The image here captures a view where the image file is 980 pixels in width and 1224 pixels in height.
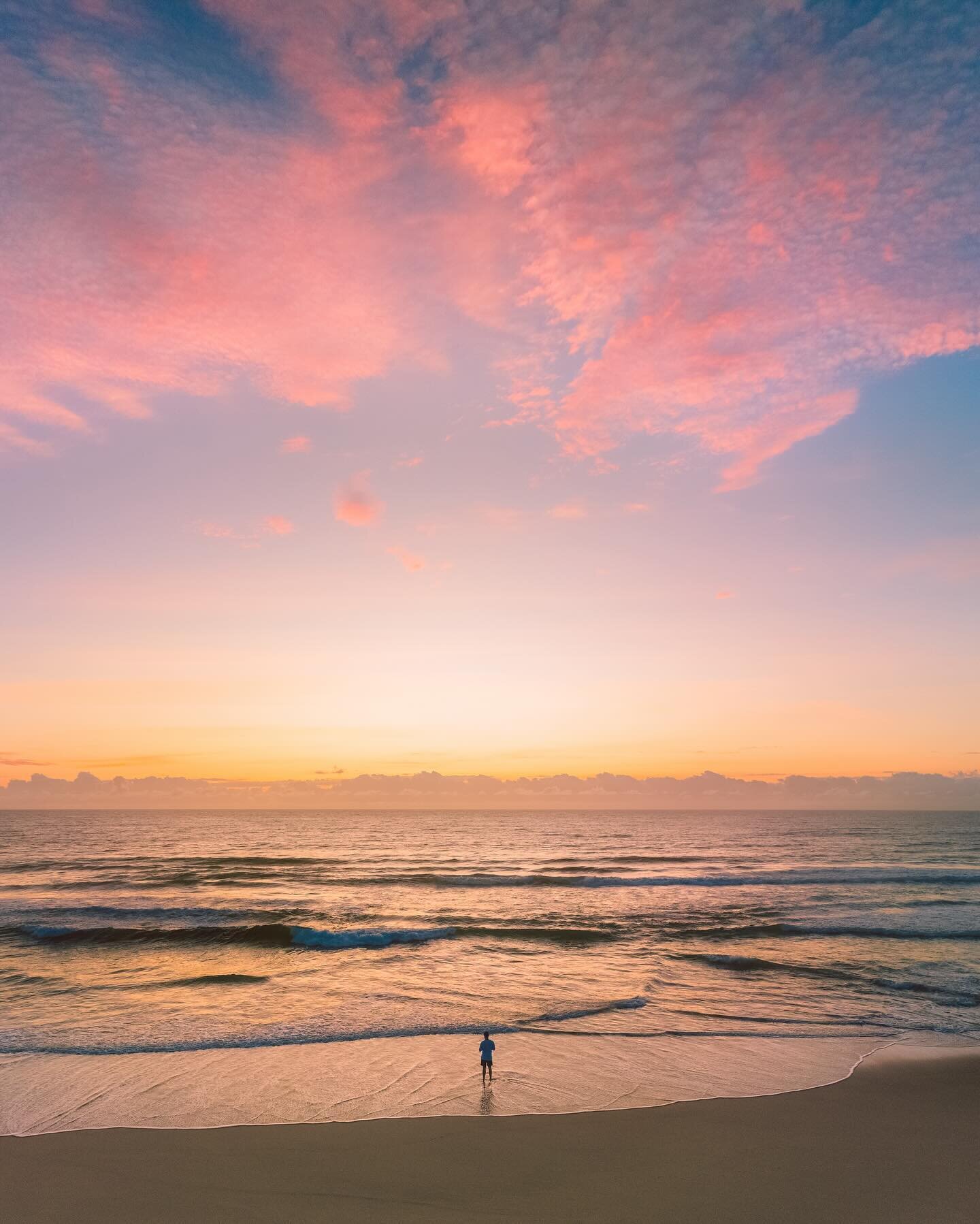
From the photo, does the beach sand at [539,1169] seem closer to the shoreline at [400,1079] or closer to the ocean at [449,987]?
the shoreline at [400,1079]

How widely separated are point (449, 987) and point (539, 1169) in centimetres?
1434

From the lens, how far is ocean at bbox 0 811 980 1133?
15.2m

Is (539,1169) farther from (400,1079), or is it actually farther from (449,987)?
(449,987)

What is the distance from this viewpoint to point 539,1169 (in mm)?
11484

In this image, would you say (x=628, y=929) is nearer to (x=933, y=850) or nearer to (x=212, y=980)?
(x=212, y=980)

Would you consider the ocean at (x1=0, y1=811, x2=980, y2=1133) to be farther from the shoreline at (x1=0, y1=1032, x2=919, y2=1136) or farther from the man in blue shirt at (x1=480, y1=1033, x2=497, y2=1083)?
the man in blue shirt at (x1=480, y1=1033, x2=497, y2=1083)

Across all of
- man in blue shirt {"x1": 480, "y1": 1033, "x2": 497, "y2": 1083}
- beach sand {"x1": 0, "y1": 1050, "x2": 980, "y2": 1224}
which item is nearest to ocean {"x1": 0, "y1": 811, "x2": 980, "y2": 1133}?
man in blue shirt {"x1": 480, "y1": 1033, "x2": 497, "y2": 1083}

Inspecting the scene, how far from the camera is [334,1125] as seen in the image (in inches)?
514

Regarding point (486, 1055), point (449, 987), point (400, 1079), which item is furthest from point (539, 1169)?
point (449, 987)

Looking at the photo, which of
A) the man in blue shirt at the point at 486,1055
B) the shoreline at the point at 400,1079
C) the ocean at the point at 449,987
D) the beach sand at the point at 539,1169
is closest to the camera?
the beach sand at the point at 539,1169

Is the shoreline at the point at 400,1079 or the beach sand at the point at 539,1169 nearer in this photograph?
the beach sand at the point at 539,1169

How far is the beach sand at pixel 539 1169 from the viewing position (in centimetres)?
1022

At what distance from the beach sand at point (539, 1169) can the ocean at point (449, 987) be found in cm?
100

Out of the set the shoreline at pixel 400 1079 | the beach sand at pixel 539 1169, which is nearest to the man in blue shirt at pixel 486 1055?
the shoreline at pixel 400 1079
